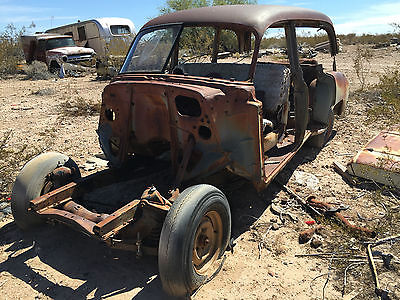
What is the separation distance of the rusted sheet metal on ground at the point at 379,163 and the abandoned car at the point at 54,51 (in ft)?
51.7

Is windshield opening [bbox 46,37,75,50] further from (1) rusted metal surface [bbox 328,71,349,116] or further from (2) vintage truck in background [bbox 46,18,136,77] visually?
(1) rusted metal surface [bbox 328,71,349,116]

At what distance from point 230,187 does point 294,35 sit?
84.8 inches

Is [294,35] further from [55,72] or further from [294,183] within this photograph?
[55,72]

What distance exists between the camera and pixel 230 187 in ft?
13.1

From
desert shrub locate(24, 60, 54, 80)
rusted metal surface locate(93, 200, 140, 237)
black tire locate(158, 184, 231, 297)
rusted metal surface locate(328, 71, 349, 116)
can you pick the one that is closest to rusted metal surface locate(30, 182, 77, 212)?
rusted metal surface locate(93, 200, 140, 237)

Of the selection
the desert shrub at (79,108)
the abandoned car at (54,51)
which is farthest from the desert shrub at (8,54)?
the desert shrub at (79,108)

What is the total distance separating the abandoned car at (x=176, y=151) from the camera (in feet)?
9.14

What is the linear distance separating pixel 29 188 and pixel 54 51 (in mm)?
16056

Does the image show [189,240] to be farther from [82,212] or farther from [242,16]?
[242,16]

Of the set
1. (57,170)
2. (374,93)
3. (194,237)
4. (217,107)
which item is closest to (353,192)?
(217,107)

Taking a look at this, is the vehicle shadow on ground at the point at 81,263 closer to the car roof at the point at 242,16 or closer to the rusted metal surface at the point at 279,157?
the rusted metal surface at the point at 279,157

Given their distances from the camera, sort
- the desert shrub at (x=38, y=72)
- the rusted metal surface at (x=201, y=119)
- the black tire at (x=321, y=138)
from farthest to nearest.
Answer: the desert shrub at (x=38, y=72) → the black tire at (x=321, y=138) → the rusted metal surface at (x=201, y=119)

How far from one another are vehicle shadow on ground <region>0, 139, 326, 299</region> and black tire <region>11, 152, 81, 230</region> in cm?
23

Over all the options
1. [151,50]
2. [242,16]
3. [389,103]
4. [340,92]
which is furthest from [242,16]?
[389,103]
